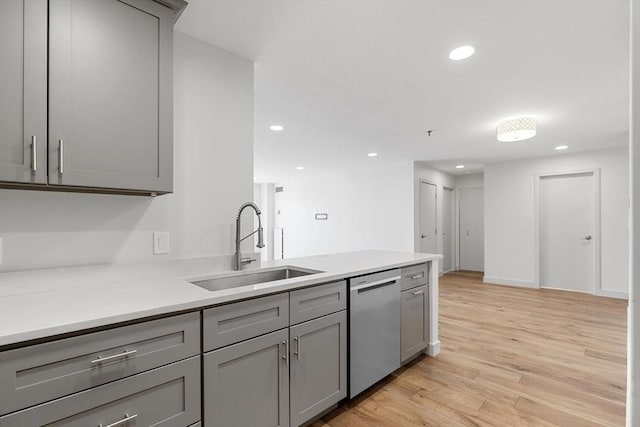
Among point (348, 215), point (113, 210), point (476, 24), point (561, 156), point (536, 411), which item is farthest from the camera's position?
point (348, 215)

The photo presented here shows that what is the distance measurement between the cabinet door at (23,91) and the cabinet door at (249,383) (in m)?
1.05

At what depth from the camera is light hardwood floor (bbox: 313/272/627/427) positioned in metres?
1.96

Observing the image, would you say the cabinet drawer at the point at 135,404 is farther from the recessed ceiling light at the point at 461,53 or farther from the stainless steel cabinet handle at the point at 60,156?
the recessed ceiling light at the point at 461,53

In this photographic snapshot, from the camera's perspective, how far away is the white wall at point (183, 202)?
1.44 meters

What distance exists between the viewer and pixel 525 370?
257 centimetres

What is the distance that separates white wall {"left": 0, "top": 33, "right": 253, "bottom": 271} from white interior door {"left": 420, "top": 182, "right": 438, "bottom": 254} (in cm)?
477

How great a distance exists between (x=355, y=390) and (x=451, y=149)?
4080 millimetres

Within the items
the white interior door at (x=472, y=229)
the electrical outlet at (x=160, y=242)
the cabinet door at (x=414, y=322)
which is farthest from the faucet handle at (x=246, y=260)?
the white interior door at (x=472, y=229)

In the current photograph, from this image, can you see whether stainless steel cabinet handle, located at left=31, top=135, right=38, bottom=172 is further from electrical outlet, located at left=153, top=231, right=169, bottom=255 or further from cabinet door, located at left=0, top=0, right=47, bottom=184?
electrical outlet, located at left=153, top=231, right=169, bottom=255

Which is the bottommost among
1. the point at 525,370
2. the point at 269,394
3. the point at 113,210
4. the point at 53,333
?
→ the point at 525,370

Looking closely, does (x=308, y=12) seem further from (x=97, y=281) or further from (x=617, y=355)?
(x=617, y=355)

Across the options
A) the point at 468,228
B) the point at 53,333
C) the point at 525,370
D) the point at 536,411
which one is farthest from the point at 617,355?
the point at 468,228

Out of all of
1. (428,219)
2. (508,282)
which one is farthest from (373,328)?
(508,282)

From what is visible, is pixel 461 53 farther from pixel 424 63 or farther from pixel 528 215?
pixel 528 215
